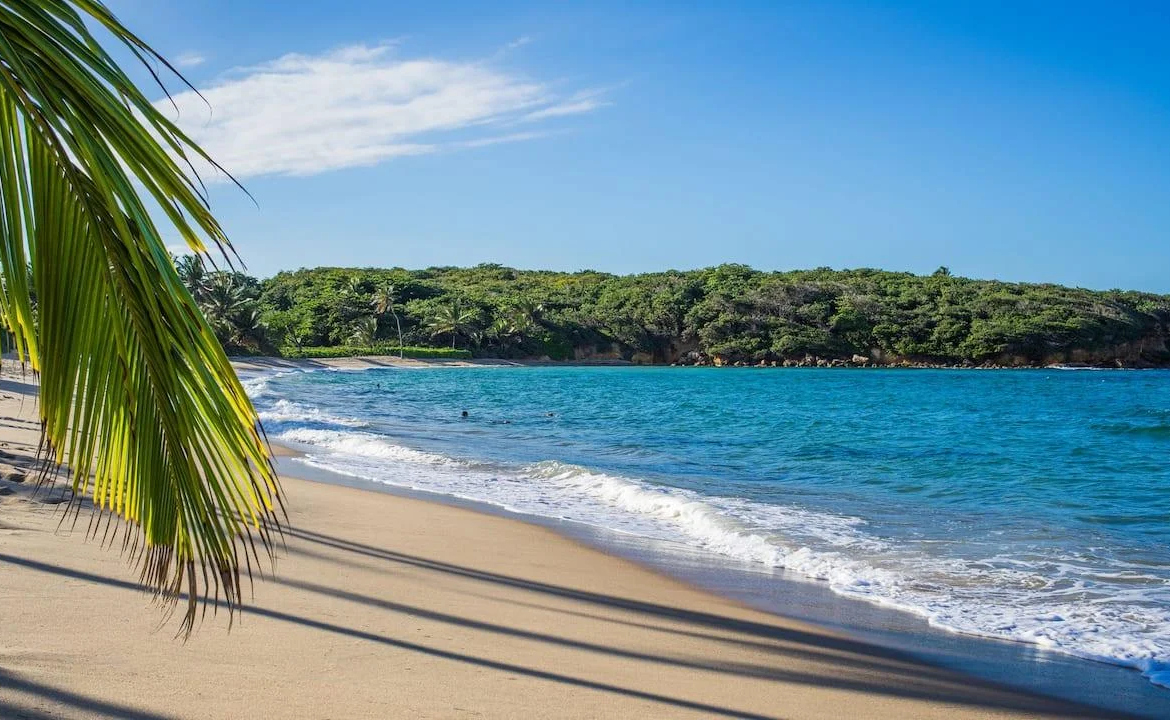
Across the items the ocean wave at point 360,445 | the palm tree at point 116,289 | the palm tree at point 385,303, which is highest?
the palm tree at point 385,303

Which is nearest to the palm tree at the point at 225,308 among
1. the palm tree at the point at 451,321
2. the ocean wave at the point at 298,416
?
the palm tree at the point at 451,321

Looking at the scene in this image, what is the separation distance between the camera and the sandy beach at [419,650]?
3.62m

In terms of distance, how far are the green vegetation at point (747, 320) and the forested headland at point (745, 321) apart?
127mm

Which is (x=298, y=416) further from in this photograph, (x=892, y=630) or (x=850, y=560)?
(x=892, y=630)

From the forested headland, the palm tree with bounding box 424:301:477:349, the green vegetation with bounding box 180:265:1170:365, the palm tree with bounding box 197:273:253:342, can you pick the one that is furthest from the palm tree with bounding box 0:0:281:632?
the palm tree with bounding box 424:301:477:349

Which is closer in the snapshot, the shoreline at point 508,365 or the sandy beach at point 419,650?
the sandy beach at point 419,650

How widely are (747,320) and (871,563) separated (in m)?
77.9

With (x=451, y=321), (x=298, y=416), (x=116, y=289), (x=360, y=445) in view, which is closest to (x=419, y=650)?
(x=116, y=289)

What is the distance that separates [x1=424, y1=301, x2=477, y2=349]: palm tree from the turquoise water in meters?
43.1

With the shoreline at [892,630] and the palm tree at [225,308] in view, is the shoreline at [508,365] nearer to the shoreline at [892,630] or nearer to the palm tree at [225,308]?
the palm tree at [225,308]

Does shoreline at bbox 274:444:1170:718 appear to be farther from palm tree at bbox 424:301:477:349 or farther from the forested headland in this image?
palm tree at bbox 424:301:477:349

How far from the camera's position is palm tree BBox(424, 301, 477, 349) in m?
75.1

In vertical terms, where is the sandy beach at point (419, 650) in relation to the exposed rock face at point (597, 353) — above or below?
below

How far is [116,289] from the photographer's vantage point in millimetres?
1726
